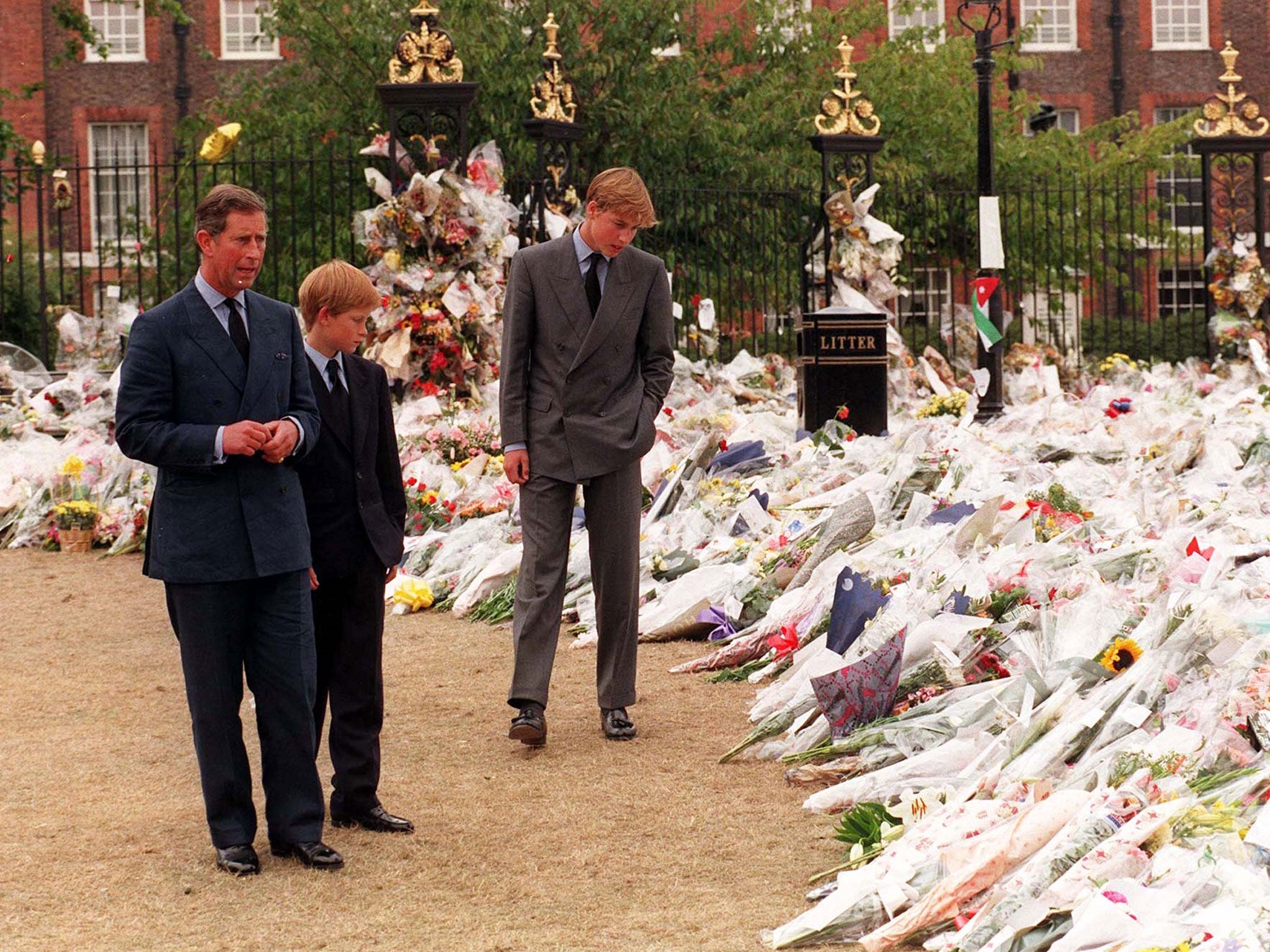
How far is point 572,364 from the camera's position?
6.13 metres

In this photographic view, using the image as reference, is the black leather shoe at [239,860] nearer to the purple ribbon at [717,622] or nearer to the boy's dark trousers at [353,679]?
the boy's dark trousers at [353,679]

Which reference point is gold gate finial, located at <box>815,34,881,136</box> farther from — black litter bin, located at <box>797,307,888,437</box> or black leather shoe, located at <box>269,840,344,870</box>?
black leather shoe, located at <box>269,840,344,870</box>

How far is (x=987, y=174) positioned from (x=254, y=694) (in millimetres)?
10809

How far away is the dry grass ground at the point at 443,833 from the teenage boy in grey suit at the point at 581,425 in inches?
14.3

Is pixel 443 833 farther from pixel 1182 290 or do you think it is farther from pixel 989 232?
pixel 1182 290

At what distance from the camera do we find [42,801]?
5.51 meters

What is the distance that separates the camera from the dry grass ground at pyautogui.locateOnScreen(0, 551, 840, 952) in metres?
4.29

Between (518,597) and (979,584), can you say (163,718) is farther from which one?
(979,584)

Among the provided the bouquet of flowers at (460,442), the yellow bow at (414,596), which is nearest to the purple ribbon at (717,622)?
the yellow bow at (414,596)

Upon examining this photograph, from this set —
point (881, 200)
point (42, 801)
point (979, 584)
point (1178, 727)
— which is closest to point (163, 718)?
point (42, 801)

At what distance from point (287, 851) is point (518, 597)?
1.58m

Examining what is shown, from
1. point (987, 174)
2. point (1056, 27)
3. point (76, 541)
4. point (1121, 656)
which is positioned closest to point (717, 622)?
point (1121, 656)

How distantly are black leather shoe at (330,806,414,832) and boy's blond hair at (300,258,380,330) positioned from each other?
1381mm

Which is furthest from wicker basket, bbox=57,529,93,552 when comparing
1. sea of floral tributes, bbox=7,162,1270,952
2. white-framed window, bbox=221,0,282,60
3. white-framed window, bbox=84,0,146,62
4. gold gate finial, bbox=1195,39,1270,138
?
white-framed window, bbox=84,0,146,62
